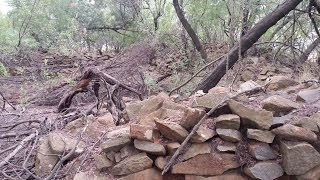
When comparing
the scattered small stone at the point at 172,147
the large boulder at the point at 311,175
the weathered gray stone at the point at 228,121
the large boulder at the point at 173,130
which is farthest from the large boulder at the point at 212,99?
the large boulder at the point at 311,175

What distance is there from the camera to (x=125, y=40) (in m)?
11.9

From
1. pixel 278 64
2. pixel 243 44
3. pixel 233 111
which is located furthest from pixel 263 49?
pixel 233 111

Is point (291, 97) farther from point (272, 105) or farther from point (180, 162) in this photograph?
point (180, 162)

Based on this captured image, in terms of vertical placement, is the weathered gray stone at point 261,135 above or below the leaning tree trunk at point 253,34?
below

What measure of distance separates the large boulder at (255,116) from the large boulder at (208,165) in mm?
283

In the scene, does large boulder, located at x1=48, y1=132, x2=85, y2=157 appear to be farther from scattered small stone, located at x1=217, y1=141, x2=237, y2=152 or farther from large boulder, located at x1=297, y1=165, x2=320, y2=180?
large boulder, located at x1=297, y1=165, x2=320, y2=180

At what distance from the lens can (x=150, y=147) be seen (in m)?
2.63

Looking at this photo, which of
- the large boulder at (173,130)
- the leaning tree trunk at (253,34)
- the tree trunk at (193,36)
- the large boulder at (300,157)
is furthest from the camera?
the tree trunk at (193,36)

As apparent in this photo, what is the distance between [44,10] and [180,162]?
9991 millimetres

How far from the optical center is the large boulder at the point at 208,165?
2.53 m

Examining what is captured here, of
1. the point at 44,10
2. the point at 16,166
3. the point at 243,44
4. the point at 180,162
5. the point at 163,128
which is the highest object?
the point at 44,10

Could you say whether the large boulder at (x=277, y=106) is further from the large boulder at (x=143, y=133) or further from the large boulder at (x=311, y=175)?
the large boulder at (x=143, y=133)

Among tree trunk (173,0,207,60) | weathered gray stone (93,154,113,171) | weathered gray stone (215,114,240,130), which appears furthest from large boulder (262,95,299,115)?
tree trunk (173,0,207,60)

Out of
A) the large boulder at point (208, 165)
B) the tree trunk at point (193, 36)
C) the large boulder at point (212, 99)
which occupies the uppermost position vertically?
the tree trunk at point (193, 36)
